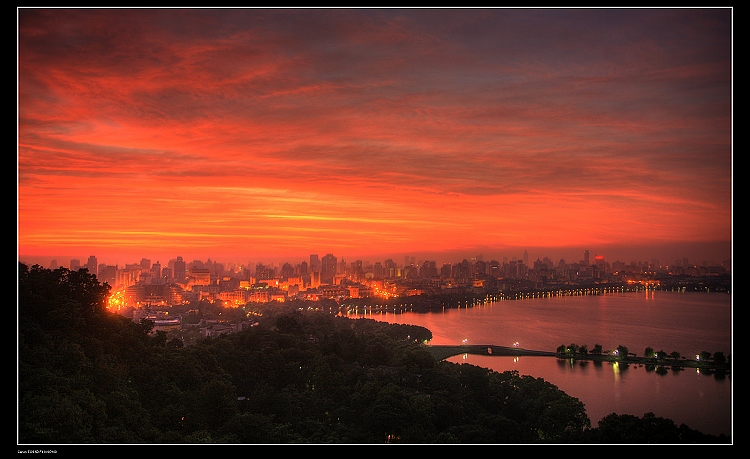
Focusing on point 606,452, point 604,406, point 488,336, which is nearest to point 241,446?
point 606,452

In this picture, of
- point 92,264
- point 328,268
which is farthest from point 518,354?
point 92,264

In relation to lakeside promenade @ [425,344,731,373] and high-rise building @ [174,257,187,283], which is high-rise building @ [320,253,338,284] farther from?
high-rise building @ [174,257,187,283]

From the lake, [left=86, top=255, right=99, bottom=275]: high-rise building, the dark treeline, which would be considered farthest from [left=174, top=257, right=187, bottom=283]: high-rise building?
the lake

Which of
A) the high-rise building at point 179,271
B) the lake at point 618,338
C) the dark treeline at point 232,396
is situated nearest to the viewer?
the dark treeline at point 232,396

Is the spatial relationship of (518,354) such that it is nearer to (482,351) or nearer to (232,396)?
(482,351)

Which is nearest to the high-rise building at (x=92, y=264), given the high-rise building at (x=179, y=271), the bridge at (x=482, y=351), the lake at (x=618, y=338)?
the lake at (x=618, y=338)

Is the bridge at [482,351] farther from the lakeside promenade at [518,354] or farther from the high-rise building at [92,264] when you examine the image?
the high-rise building at [92,264]
